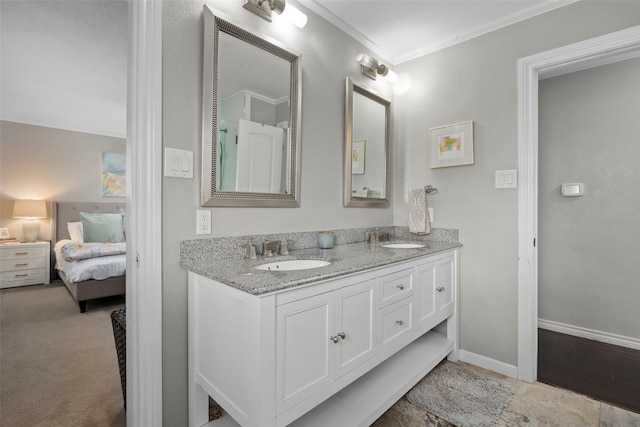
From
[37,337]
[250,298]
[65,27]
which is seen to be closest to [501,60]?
[250,298]

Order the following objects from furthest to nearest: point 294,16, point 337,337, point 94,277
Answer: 1. point 94,277
2. point 294,16
3. point 337,337

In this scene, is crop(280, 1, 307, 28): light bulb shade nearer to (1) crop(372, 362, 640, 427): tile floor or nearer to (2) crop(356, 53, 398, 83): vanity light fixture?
(2) crop(356, 53, 398, 83): vanity light fixture

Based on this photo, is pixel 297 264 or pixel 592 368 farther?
pixel 592 368

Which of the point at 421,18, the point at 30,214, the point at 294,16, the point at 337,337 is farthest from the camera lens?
the point at 30,214

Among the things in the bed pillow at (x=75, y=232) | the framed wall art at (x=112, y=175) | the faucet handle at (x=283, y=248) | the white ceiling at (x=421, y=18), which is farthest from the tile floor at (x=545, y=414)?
the framed wall art at (x=112, y=175)

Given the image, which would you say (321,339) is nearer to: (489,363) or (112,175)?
(489,363)

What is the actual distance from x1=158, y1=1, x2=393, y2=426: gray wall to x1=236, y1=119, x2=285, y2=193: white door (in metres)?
0.14

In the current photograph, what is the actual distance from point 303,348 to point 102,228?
15.3 feet

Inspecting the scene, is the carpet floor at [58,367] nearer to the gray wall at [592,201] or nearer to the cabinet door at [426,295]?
the cabinet door at [426,295]

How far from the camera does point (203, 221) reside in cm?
147

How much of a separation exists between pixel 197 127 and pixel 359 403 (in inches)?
61.0

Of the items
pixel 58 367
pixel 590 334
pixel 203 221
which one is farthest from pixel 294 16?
pixel 590 334

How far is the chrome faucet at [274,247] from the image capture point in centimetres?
165

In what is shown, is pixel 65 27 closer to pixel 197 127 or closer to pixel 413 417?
pixel 197 127
